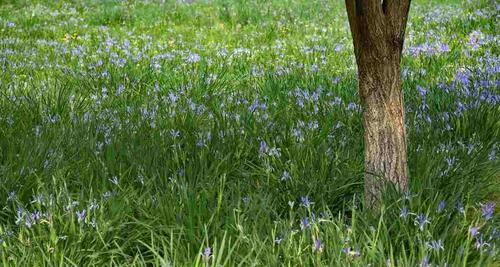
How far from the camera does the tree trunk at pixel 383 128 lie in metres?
3.03

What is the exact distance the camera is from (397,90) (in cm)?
308

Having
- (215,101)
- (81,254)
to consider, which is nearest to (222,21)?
(215,101)

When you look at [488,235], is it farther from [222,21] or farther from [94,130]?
[222,21]

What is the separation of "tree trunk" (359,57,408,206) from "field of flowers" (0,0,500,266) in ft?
0.39

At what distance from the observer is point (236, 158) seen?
376 centimetres

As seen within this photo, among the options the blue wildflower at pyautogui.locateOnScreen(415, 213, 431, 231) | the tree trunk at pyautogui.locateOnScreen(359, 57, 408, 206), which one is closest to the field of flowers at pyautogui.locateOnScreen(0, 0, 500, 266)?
the blue wildflower at pyautogui.locateOnScreen(415, 213, 431, 231)

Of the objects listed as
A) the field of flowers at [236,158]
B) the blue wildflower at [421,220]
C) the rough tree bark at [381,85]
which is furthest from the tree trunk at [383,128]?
the blue wildflower at [421,220]

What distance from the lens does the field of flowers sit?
8.59ft

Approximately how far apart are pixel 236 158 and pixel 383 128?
1.03 metres

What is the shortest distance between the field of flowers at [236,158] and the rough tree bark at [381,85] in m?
0.15

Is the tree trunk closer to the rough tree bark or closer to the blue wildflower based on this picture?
the rough tree bark

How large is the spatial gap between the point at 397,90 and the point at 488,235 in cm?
82

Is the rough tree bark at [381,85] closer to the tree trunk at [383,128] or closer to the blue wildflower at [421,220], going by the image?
the tree trunk at [383,128]

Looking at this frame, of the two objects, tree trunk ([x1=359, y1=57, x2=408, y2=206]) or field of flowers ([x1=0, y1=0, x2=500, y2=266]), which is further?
tree trunk ([x1=359, y1=57, x2=408, y2=206])
